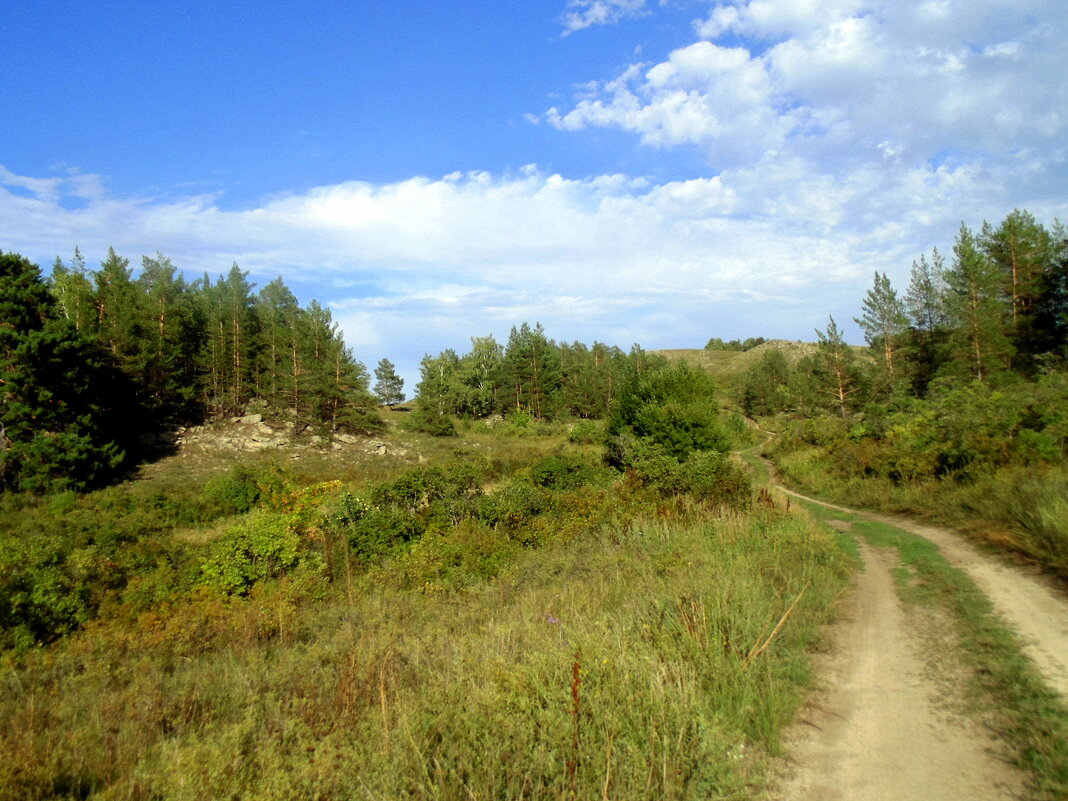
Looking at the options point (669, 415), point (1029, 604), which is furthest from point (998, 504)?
point (669, 415)

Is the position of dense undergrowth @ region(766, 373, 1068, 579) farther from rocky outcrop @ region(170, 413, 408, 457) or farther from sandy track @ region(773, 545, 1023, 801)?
rocky outcrop @ region(170, 413, 408, 457)

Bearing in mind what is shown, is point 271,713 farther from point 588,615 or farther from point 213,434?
point 213,434

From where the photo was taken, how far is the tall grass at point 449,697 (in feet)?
10.9

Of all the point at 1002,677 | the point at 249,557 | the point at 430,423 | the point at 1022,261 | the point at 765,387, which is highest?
the point at 1022,261

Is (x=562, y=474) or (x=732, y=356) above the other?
(x=732, y=356)

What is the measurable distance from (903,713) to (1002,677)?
3.47 ft

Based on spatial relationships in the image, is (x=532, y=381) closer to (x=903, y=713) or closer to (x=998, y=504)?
(x=998, y=504)

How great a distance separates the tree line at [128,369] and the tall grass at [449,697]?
1092 inches

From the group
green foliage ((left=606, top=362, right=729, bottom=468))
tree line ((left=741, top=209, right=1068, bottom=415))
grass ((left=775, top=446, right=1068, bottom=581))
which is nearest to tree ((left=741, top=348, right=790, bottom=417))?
tree line ((left=741, top=209, right=1068, bottom=415))

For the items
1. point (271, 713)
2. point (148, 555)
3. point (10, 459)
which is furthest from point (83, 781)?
point (10, 459)

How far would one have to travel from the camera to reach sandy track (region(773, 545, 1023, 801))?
3.29 metres

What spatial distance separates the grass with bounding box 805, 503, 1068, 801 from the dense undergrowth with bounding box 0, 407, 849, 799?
1.18 m

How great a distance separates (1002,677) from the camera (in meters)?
4.43

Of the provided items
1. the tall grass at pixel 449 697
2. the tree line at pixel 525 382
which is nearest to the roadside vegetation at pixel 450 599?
the tall grass at pixel 449 697
